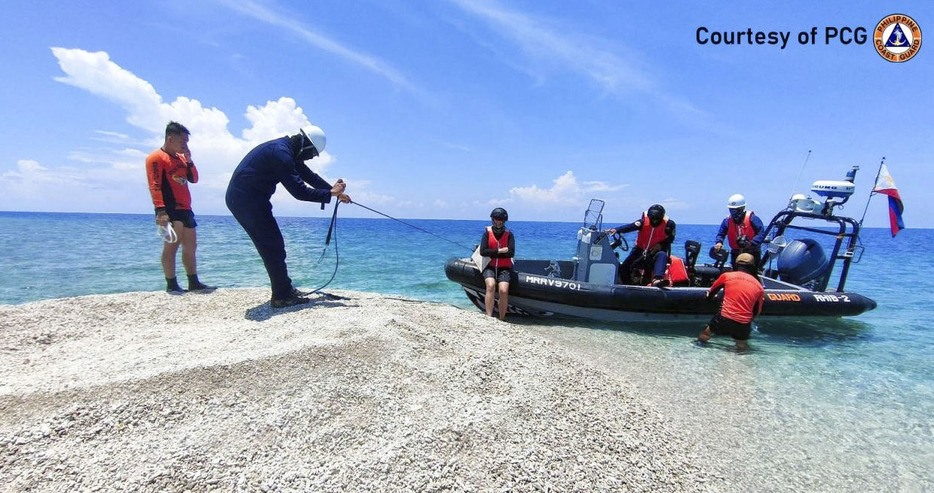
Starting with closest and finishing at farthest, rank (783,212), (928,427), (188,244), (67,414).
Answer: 1. (67,414)
2. (928,427)
3. (188,244)
4. (783,212)

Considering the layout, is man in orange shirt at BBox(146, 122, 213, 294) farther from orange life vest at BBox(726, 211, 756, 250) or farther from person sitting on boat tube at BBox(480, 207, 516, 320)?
orange life vest at BBox(726, 211, 756, 250)

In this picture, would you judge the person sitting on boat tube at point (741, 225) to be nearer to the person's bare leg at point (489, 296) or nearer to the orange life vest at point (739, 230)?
the orange life vest at point (739, 230)

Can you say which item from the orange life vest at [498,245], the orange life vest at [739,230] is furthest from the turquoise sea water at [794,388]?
the orange life vest at [739,230]

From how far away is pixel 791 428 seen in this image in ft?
14.3

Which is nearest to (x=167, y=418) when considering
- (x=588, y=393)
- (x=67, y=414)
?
(x=67, y=414)

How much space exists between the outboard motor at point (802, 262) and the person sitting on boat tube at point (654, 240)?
3.42 m

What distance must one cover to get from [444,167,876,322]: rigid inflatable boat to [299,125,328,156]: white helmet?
3.65 meters

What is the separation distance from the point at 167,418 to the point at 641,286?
297 inches

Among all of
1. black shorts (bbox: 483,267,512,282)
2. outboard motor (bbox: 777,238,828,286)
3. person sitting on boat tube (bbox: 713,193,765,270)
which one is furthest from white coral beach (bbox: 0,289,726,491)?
outboard motor (bbox: 777,238,828,286)

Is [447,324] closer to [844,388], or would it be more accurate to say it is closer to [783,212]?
[844,388]

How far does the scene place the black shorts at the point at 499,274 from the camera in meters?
7.32

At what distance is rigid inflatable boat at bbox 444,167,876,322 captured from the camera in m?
7.96

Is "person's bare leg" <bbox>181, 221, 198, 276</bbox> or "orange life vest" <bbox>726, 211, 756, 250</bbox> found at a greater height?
"orange life vest" <bbox>726, 211, 756, 250</bbox>

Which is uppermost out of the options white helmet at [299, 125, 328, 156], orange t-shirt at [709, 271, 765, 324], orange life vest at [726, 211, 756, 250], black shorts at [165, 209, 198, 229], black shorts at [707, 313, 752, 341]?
white helmet at [299, 125, 328, 156]
